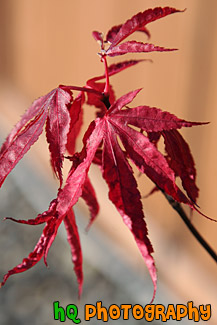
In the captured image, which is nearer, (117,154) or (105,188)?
(117,154)

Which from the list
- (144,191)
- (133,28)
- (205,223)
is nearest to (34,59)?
(144,191)

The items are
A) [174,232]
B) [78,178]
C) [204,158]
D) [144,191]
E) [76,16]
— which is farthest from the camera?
[76,16]

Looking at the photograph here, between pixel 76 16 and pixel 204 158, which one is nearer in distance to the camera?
pixel 204 158

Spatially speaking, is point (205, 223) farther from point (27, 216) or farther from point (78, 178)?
point (78, 178)

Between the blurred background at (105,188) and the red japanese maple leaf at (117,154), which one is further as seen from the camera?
the blurred background at (105,188)

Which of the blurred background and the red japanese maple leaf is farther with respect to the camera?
the blurred background

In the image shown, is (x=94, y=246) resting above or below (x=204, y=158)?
below

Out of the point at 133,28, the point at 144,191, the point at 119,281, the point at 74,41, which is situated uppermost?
the point at 74,41

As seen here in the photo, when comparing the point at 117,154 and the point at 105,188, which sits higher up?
the point at 117,154
